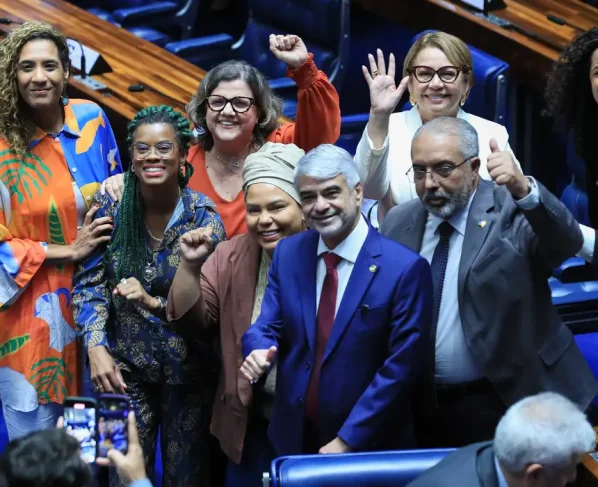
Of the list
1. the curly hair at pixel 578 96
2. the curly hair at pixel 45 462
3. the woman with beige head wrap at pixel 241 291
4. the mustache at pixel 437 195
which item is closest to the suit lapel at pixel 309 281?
the woman with beige head wrap at pixel 241 291

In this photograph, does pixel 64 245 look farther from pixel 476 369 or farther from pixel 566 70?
pixel 566 70

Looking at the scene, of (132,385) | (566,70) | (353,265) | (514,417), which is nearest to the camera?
(514,417)

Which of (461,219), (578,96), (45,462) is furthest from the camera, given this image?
(578,96)

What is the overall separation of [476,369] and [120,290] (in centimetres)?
87

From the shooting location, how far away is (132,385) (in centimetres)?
284

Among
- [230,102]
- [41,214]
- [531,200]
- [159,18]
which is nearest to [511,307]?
[531,200]

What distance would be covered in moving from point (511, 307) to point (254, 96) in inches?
37.2

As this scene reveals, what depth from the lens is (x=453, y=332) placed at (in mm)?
2584

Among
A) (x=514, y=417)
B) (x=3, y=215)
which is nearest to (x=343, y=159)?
(x=514, y=417)

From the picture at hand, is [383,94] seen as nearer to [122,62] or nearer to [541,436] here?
[541,436]

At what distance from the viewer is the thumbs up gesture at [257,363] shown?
7.89 ft

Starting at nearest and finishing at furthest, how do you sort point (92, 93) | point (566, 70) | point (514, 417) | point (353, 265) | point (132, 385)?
point (514, 417)
point (353, 265)
point (132, 385)
point (566, 70)
point (92, 93)

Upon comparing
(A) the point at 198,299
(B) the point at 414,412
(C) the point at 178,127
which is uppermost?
(C) the point at 178,127

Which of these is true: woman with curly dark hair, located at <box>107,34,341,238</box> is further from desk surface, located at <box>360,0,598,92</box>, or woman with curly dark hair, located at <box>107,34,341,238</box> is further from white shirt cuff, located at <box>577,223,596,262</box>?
desk surface, located at <box>360,0,598,92</box>
